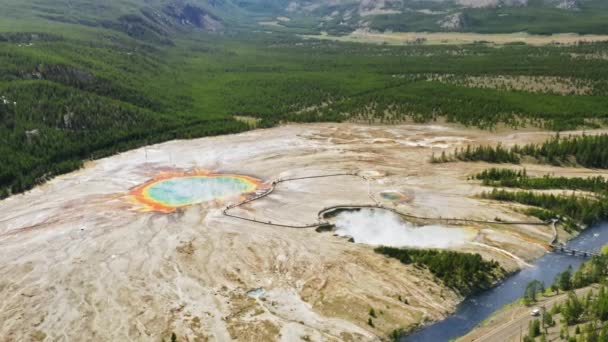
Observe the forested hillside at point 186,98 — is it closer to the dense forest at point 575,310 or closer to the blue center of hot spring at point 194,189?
the blue center of hot spring at point 194,189

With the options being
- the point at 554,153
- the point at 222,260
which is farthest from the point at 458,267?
the point at 554,153

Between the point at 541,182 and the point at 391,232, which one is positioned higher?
the point at 541,182

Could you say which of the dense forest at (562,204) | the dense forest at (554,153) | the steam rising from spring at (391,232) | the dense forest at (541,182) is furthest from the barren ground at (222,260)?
the dense forest at (541,182)

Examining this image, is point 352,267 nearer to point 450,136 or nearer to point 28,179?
point 28,179

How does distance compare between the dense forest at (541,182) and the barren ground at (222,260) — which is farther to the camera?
the dense forest at (541,182)

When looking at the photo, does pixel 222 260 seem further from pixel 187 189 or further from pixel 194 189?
pixel 187 189

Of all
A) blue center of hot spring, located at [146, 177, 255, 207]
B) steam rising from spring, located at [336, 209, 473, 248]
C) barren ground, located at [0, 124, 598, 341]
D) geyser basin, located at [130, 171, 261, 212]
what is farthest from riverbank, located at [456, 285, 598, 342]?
blue center of hot spring, located at [146, 177, 255, 207]
